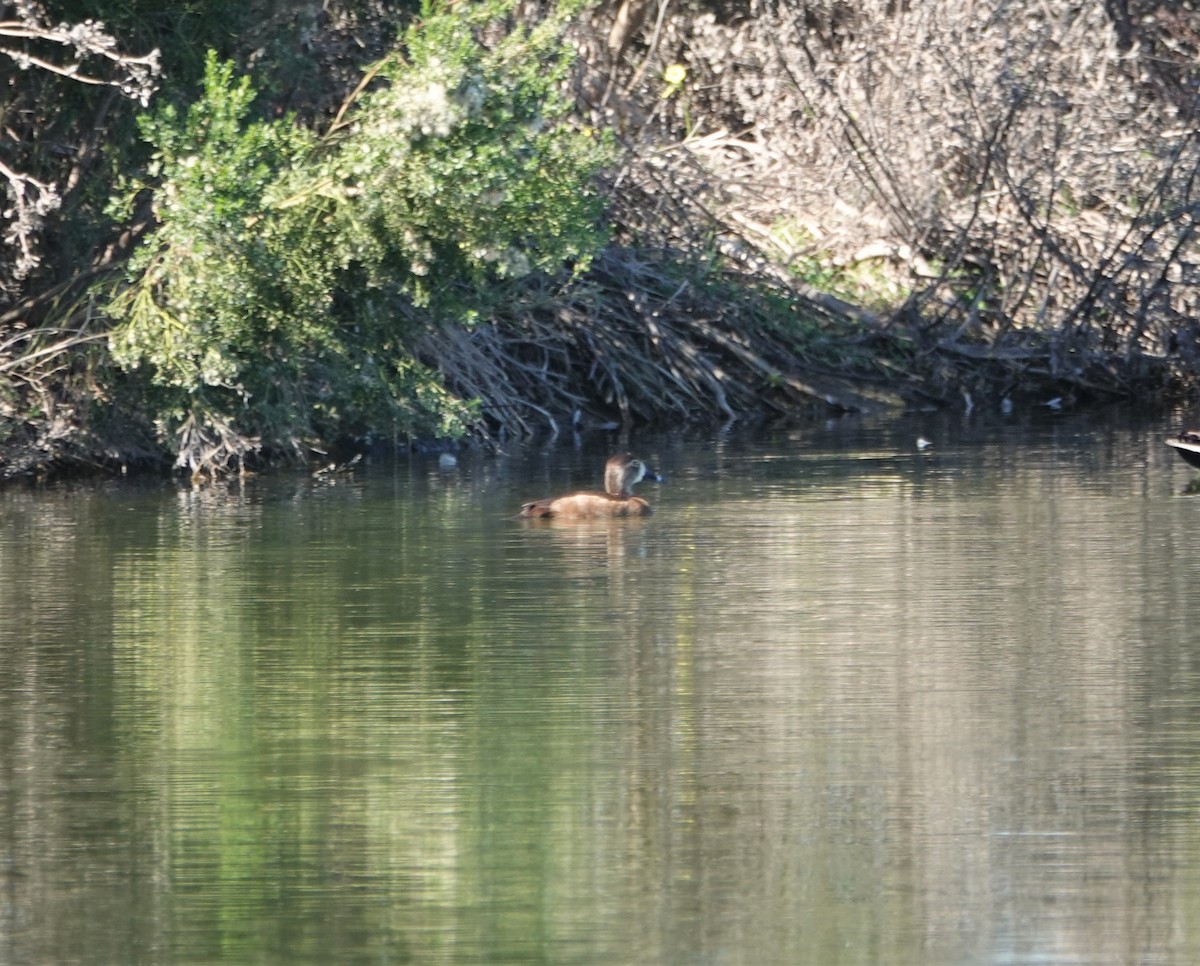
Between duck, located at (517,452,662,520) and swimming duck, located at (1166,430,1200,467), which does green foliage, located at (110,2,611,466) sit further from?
swimming duck, located at (1166,430,1200,467)

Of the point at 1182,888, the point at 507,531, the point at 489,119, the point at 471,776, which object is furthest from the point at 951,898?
the point at 489,119

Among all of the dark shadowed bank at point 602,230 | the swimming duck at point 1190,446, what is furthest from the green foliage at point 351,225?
the swimming duck at point 1190,446

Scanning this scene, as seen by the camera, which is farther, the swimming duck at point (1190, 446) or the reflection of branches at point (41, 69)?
the swimming duck at point (1190, 446)

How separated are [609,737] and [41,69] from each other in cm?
1152

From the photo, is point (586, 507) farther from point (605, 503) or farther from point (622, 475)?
point (622, 475)

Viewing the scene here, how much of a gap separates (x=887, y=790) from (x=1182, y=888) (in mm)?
1451

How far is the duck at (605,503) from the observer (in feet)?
54.3

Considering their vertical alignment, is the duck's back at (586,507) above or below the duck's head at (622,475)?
below

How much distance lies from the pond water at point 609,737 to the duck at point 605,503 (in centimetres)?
27

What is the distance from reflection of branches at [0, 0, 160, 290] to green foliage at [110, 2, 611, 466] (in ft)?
1.79

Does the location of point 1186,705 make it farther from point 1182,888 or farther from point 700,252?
point 700,252

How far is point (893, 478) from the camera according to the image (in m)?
19.0

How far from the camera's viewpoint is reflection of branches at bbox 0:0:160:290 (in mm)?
17219

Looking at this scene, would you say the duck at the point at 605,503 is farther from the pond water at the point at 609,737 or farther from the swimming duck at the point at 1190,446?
the swimming duck at the point at 1190,446
